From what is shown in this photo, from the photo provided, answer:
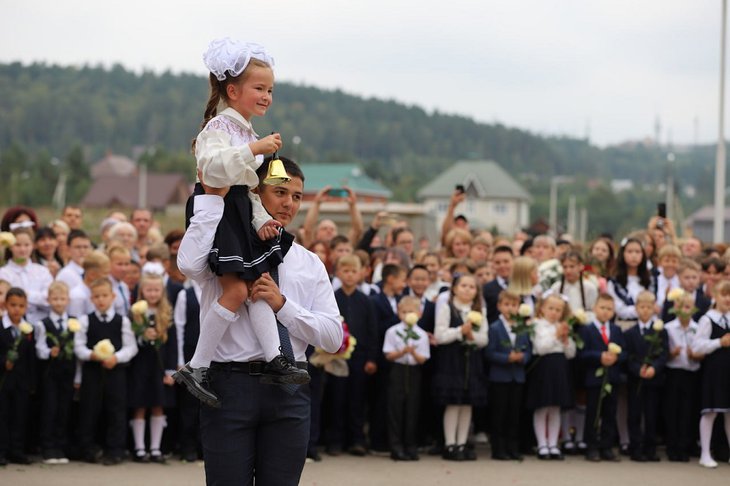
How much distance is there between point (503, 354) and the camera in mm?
10688

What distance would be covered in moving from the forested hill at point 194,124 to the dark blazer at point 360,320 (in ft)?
422

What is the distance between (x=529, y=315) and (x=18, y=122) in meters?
146

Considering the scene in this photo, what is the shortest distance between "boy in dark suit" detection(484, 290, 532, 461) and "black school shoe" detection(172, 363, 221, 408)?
21.5ft

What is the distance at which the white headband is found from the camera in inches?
174

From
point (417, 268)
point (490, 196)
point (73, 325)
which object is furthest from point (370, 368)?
point (490, 196)

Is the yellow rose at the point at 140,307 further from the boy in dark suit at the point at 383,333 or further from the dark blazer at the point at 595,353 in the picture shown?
the dark blazer at the point at 595,353

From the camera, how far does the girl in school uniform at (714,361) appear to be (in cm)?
1069

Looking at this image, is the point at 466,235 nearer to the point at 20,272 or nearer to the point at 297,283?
the point at 20,272

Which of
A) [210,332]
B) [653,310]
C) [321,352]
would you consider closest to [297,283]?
[210,332]

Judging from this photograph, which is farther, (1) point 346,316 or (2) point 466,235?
(2) point 466,235

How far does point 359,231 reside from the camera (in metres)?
13.3

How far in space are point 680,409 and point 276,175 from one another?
7.79 m

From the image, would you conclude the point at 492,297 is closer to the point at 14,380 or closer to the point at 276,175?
the point at 14,380

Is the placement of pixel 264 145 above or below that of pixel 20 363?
above
